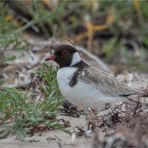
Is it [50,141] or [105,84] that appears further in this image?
[105,84]

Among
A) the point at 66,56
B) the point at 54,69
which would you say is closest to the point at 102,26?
the point at 54,69

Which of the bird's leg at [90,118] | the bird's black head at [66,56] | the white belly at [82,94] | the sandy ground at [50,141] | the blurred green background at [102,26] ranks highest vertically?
the blurred green background at [102,26]

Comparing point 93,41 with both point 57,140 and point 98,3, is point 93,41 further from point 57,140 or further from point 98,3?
point 57,140

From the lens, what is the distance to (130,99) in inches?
229

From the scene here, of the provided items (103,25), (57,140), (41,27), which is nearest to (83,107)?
(57,140)

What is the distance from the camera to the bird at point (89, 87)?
569 cm

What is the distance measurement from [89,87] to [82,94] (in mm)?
105

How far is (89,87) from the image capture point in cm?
573

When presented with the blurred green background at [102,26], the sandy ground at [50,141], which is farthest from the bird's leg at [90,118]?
the blurred green background at [102,26]

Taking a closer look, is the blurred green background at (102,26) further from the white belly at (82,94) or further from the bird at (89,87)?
the white belly at (82,94)

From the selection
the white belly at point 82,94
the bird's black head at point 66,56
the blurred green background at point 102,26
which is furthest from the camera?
the blurred green background at point 102,26

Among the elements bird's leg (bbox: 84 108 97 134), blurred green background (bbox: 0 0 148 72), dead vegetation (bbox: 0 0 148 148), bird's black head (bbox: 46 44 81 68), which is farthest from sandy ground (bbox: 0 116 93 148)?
blurred green background (bbox: 0 0 148 72)

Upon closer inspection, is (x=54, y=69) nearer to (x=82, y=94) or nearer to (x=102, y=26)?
(x=82, y=94)

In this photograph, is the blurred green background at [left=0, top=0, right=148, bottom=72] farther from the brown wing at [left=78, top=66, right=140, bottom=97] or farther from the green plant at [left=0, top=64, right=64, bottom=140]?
the green plant at [left=0, top=64, right=64, bottom=140]
